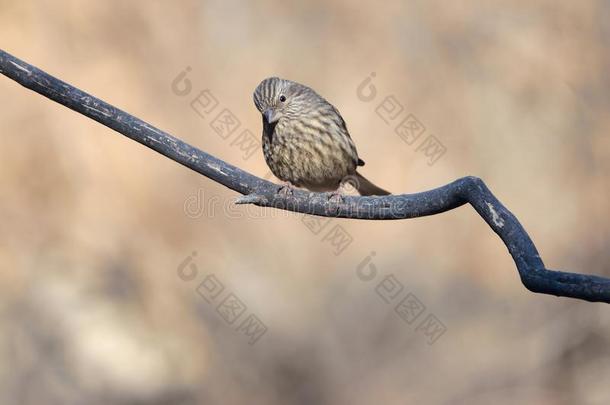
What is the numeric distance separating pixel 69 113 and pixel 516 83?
3.84 metres

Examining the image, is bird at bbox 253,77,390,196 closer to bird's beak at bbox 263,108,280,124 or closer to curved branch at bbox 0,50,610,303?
bird's beak at bbox 263,108,280,124

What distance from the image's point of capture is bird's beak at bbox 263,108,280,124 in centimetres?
473

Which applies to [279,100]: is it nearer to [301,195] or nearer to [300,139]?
[300,139]

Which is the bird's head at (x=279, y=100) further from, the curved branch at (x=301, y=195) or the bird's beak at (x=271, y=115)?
the curved branch at (x=301, y=195)

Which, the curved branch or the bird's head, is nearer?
the curved branch

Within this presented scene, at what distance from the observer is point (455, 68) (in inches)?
300

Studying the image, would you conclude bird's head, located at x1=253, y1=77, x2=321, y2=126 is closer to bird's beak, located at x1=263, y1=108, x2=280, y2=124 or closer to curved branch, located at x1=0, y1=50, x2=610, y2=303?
bird's beak, located at x1=263, y1=108, x2=280, y2=124

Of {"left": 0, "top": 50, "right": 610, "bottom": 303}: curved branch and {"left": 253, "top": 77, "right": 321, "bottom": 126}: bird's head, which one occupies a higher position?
{"left": 253, "top": 77, "right": 321, "bottom": 126}: bird's head

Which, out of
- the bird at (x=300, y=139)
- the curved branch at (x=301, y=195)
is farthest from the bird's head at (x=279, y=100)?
the curved branch at (x=301, y=195)

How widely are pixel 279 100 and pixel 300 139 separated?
244mm

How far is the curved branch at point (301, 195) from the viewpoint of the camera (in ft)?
9.79

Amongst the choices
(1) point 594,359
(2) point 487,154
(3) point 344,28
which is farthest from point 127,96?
(1) point 594,359

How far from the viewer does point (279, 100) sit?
15.8 feet

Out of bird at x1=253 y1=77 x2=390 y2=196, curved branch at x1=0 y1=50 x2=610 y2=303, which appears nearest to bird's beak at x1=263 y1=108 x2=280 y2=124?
bird at x1=253 y1=77 x2=390 y2=196
